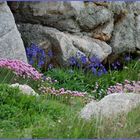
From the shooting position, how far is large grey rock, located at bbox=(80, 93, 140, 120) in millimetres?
6328

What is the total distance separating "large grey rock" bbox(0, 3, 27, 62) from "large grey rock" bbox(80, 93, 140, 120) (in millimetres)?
3870

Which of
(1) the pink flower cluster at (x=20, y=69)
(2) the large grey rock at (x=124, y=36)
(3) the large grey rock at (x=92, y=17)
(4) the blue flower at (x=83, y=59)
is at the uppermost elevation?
(1) the pink flower cluster at (x=20, y=69)

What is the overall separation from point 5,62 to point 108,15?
3.74 metres

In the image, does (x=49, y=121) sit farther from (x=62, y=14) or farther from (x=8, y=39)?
(x=62, y=14)

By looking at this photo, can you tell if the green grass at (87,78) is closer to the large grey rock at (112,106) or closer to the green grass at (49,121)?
the green grass at (49,121)

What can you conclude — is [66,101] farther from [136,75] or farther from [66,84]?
[136,75]

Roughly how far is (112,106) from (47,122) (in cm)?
90

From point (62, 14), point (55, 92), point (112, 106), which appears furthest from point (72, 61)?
point (112, 106)

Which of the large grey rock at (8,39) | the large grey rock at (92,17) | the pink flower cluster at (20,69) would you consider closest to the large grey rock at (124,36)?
the large grey rock at (92,17)

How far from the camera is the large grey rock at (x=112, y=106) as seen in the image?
6.33 meters

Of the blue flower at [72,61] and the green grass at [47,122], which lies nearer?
the green grass at [47,122]

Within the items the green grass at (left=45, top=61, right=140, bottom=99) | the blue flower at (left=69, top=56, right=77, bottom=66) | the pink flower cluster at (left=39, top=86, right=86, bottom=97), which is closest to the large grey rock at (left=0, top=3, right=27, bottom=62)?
the green grass at (left=45, top=61, right=140, bottom=99)

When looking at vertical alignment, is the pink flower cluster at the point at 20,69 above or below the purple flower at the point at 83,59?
above

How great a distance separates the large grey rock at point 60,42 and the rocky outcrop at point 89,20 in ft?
0.08
